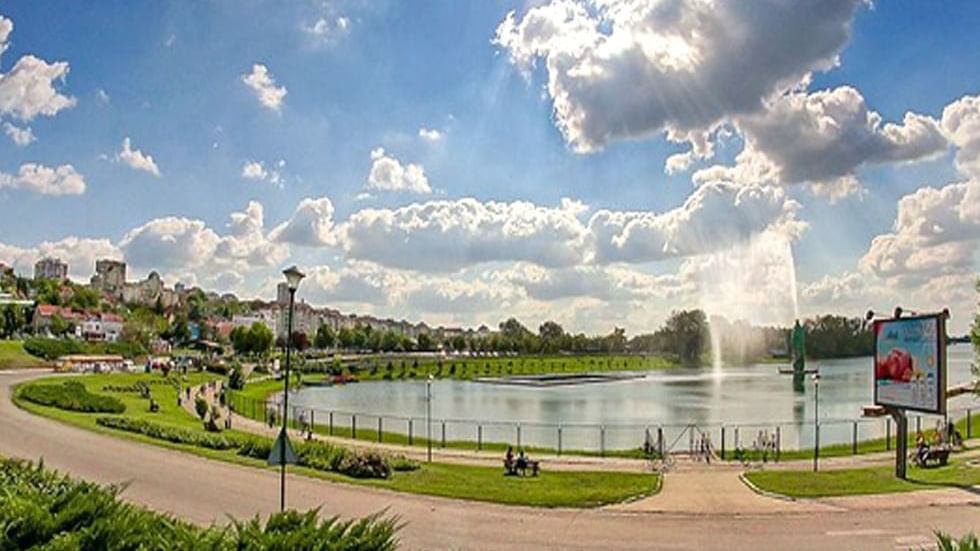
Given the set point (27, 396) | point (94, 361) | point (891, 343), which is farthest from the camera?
point (94, 361)

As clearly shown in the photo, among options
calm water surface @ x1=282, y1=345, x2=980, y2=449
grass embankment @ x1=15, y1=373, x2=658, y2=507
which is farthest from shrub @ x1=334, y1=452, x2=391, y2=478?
calm water surface @ x1=282, y1=345, x2=980, y2=449

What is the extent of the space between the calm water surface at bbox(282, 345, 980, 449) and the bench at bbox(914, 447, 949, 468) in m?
10.3

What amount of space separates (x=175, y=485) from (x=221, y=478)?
1624 mm

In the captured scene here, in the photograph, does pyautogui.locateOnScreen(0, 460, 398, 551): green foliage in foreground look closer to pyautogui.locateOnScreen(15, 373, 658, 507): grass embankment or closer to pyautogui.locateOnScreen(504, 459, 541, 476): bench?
pyautogui.locateOnScreen(15, 373, 658, 507): grass embankment

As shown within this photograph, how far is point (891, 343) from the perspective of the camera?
87.4 ft

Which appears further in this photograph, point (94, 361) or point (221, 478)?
point (94, 361)

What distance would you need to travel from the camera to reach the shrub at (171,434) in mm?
28970

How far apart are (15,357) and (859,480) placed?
76.8m

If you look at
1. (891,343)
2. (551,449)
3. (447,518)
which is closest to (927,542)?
(447,518)

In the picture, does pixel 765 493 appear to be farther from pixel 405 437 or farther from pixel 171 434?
pixel 405 437

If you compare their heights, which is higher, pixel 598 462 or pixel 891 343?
pixel 891 343

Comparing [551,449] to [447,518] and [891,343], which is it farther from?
[447,518]

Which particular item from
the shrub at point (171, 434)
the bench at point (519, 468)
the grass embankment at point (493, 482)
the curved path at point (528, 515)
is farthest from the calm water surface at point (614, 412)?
the curved path at point (528, 515)

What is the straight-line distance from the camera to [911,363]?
25672 mm
